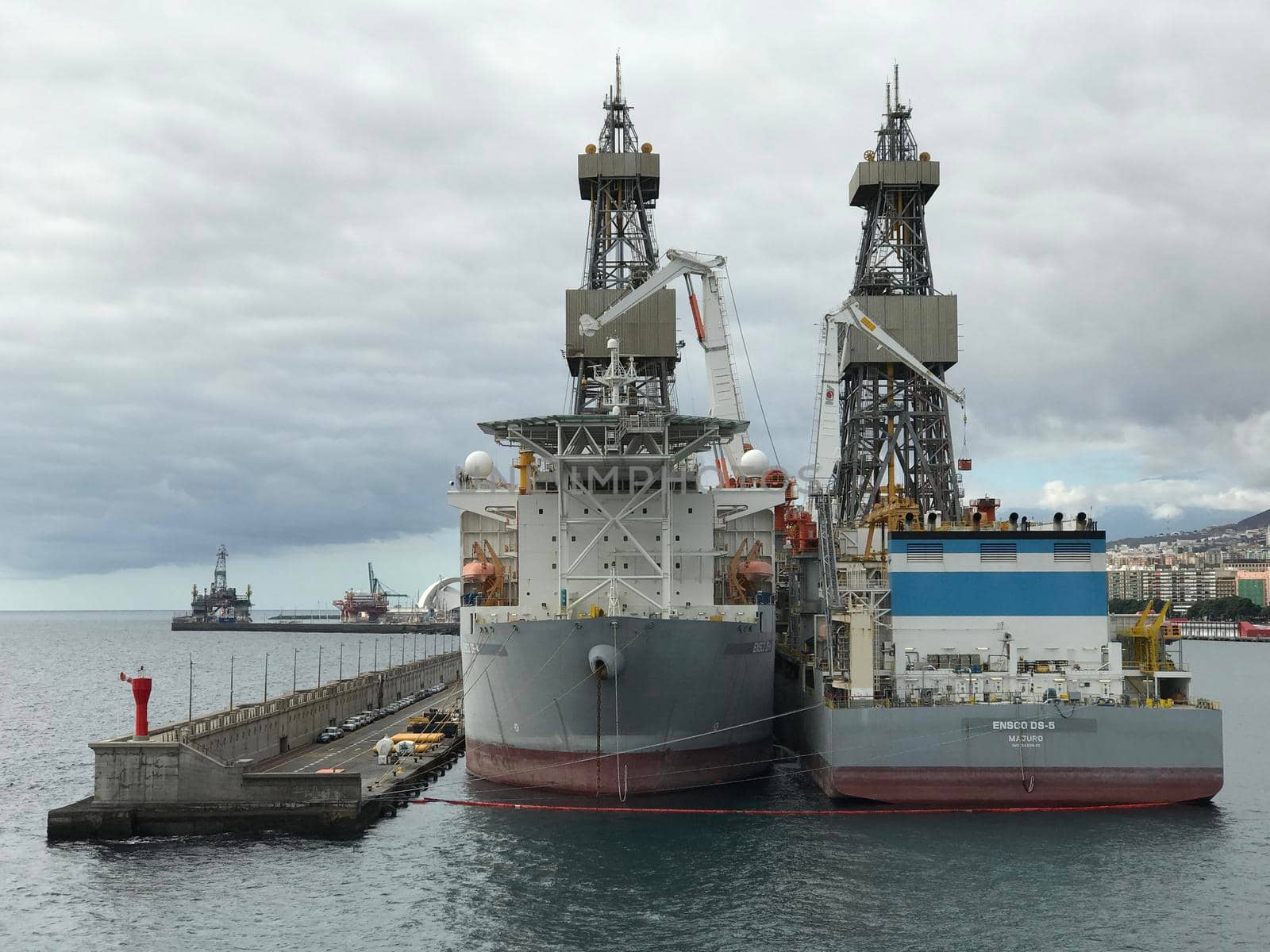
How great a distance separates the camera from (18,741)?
64.7m

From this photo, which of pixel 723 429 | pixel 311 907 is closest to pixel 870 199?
pixel 723 429

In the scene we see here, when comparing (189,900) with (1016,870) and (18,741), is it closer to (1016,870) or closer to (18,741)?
(1016,870)

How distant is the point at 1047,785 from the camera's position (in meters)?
36.0

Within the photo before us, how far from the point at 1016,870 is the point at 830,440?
987 inches

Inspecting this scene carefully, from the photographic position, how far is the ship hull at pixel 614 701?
36.6m

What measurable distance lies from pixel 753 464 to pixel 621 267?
813 inches

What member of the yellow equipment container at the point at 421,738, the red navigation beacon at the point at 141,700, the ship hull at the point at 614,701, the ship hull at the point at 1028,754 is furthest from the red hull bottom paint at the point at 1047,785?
the red navigation beacon at the point at 141,700

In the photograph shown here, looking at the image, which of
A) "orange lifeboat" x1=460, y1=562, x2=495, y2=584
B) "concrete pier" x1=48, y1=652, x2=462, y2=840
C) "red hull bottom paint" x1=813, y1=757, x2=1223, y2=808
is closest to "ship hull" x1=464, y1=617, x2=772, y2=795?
"orange lifeboat" x1=460, y1=562, x2=495, y2=584

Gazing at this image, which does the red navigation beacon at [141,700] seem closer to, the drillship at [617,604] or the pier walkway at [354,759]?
the pier walkway at [354,759]

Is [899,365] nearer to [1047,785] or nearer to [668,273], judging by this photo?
[668,273]

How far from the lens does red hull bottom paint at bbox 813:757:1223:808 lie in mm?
35938

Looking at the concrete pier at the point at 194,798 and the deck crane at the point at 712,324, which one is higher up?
the deck crane at the point at 712,324

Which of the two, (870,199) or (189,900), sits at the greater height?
(870,199)

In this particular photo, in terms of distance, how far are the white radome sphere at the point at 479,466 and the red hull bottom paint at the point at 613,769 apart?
10.7m
